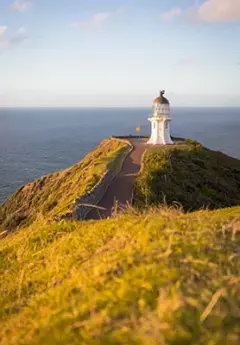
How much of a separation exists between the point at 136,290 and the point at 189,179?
1139 inches

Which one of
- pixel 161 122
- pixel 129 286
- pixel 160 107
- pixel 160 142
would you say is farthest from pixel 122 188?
pixel 129 286

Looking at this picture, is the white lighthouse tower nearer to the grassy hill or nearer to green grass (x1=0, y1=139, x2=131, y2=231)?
green grass (x1=0, y1=139, x2=131, y2=231)

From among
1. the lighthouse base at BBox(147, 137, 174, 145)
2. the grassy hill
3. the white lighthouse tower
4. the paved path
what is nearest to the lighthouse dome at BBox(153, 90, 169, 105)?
the white lighthouse tower

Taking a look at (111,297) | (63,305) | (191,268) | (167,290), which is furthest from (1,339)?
(191,268)

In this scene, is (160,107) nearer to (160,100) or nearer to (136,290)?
(160,100)

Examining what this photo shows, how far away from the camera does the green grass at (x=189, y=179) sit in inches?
1118

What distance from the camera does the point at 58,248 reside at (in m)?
7.98

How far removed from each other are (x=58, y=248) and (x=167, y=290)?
331 cm

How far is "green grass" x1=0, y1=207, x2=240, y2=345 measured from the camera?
15.4ft

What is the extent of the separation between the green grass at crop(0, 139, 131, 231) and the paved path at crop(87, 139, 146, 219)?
0.93 metres

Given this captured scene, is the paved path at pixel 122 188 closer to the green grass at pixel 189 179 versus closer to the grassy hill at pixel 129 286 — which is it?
the green grass at pixel 189 179

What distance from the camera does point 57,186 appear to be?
135 feet

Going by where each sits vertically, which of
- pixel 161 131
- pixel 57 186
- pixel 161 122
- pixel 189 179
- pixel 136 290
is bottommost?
pixel 57 186

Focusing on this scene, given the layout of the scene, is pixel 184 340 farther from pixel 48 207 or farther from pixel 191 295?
pixel 48 207
